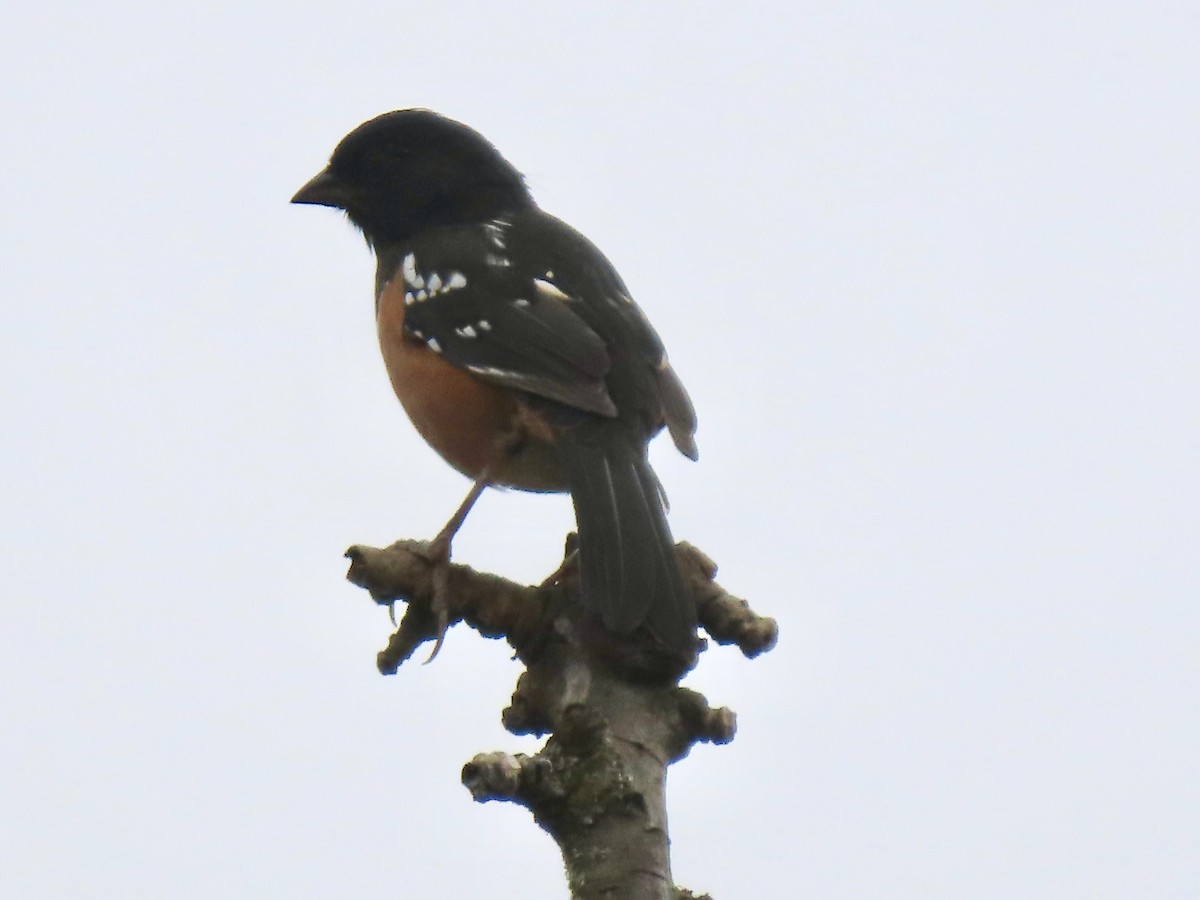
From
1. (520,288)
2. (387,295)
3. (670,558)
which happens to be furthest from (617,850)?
(387,295)

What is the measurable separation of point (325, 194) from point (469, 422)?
1371 millimetres

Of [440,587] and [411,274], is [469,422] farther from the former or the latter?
[440,587]

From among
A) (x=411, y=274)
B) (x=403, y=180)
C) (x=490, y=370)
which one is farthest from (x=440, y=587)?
(x=403, y=180)

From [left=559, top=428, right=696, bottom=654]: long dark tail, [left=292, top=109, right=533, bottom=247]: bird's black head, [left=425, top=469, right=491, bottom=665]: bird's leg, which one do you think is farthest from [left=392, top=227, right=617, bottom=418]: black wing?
[left=425, top=469, right=491, bottom=665]: bird's leg

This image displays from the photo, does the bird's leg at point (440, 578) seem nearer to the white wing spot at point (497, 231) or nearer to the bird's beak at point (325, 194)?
the white wing spot at point (497, 231)

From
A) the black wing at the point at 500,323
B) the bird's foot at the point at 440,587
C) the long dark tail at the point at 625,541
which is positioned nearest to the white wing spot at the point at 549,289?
the black wing at the point at 500,323

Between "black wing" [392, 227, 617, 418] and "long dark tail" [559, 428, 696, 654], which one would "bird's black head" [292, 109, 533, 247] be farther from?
"long dark tail" [559, 428, 696, 654]

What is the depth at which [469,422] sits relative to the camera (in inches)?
156

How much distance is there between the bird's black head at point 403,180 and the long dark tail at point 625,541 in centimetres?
146

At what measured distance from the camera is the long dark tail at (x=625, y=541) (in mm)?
2789

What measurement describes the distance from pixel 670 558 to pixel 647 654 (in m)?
0.42

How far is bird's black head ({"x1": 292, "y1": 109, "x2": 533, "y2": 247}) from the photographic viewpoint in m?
4.92

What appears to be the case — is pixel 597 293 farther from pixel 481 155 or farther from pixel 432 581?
pixel 432 581

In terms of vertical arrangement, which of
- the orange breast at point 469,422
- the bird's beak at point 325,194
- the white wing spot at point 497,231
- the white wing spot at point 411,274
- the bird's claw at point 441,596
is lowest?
the bird's claw at point 441,596
